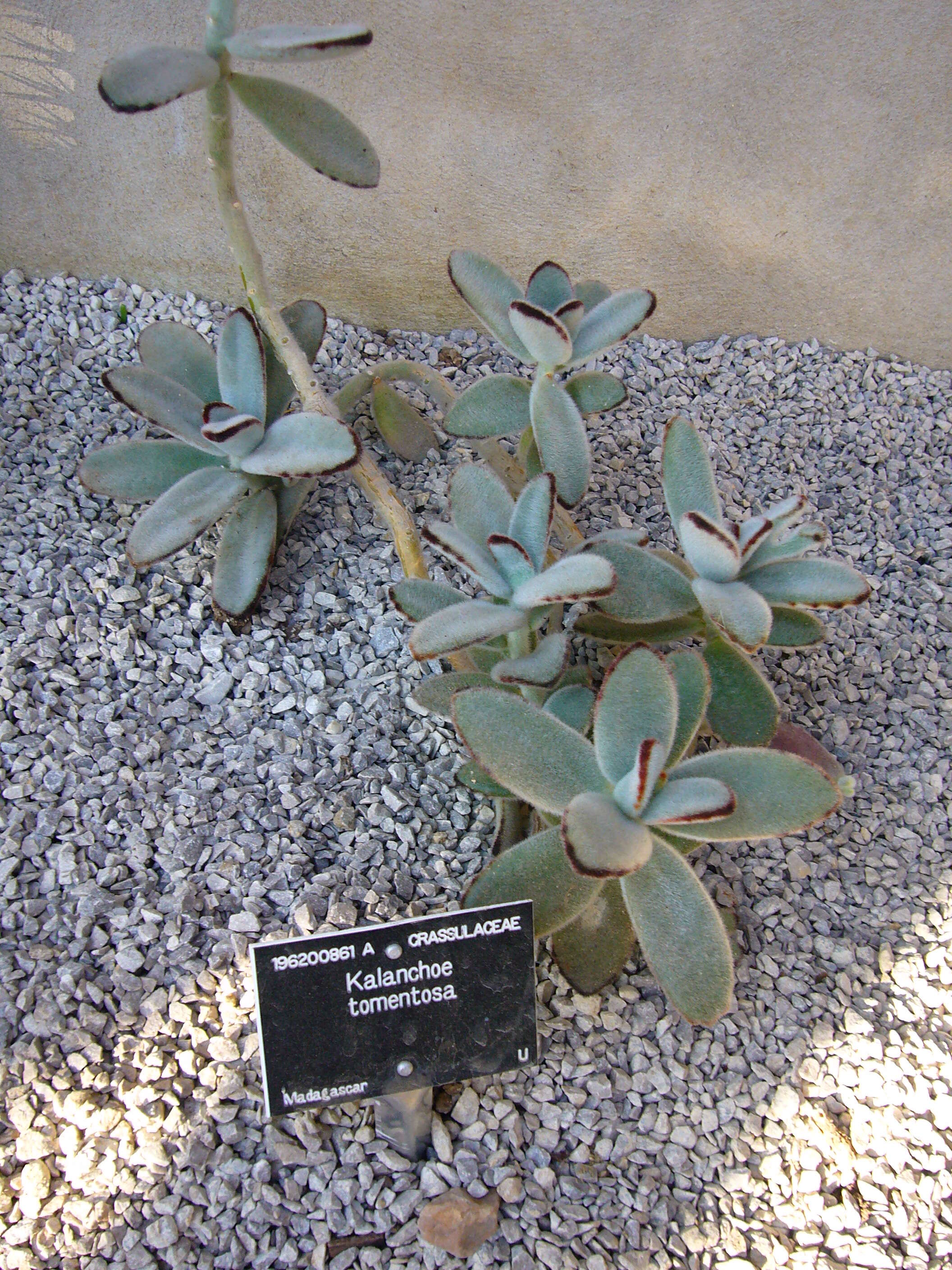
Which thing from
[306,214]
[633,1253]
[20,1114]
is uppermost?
[306,214]

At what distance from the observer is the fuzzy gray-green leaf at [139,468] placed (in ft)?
3.97

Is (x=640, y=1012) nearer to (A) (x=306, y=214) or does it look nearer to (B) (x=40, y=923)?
(B) (x=40, y=923)

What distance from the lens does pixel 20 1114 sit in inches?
34.8

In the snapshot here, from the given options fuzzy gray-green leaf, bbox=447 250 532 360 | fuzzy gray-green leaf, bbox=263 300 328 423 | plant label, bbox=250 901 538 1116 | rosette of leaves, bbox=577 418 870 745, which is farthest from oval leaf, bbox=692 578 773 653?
fuzzy gray-green leaf, bbox=263 300 328 423

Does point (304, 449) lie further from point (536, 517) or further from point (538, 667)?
point (538, 667)

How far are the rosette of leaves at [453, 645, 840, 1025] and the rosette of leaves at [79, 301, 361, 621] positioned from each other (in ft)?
1.31

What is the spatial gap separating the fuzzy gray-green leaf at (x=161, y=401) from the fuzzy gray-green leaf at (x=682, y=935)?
2.45 ft

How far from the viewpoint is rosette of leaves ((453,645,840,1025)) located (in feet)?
2.60

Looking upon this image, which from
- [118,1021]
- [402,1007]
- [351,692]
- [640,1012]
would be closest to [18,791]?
[118,1021]

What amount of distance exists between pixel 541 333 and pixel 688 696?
0.47 m

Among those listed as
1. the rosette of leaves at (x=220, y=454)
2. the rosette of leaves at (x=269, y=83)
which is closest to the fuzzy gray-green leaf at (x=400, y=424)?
the rosette of leaves at (x=220, y=454)

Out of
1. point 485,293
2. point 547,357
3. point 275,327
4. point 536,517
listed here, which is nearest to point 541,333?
point 547,357

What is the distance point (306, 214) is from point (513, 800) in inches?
46.5

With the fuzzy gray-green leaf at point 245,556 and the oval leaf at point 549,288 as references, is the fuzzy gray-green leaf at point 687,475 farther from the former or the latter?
the fuzzy gray-green leaf at point 245,556
